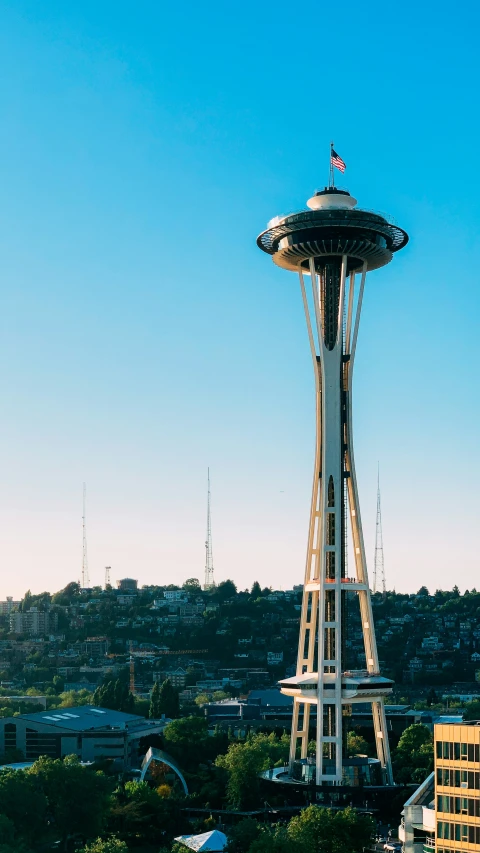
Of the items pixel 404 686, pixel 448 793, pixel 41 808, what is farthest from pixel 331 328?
pixel 404 686

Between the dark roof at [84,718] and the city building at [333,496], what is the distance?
2608 centimetres

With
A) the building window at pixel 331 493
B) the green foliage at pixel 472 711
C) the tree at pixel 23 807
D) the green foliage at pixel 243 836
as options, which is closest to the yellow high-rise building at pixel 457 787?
the green foliage at pixel 243 836

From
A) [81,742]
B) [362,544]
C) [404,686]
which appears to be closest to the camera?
[362,544]

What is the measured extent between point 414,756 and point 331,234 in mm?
37531

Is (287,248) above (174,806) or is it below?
above

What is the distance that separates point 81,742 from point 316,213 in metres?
47.6

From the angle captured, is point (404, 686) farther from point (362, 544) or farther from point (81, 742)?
point (362, 544)

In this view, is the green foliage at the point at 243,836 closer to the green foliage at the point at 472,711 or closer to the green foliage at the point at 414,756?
the green foliage at the point at 414,756

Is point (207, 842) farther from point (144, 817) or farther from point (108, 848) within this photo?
point (144, 817)

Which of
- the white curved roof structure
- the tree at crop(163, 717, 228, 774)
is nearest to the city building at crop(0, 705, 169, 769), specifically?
the tree at crop(163, 717, 228, 774)

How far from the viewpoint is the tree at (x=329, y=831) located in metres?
61.1

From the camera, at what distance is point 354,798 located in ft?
281

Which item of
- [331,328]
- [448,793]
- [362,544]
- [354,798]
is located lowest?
[354,798]

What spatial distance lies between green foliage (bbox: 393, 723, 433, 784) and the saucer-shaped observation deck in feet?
116
